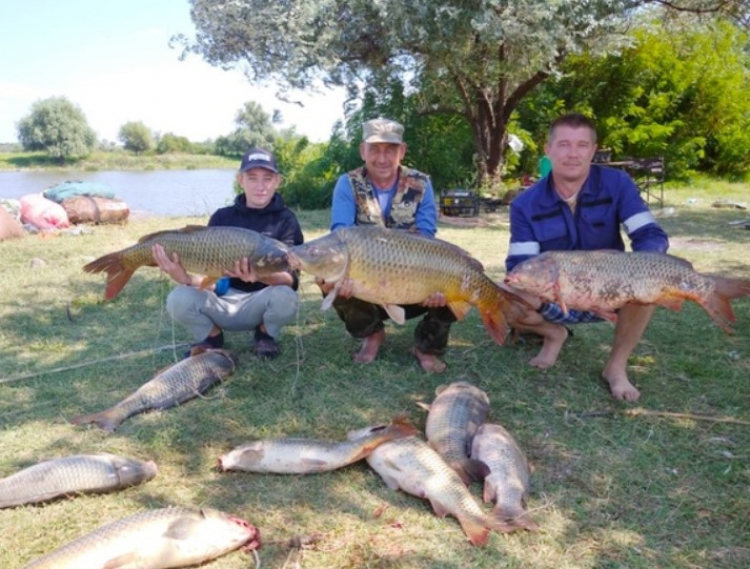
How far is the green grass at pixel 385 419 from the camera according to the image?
2.25m

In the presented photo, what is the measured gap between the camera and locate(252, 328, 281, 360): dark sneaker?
3.98 meters

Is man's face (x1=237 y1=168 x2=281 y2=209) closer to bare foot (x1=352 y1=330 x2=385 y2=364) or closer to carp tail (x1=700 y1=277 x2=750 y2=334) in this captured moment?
bare foot (x1=352 y1=330 x2=385 y2=364)

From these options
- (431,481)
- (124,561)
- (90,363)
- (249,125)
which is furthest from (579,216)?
(249,125)

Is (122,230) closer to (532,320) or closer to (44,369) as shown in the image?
(44,369)

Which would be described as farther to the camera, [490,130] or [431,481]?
[490,130]

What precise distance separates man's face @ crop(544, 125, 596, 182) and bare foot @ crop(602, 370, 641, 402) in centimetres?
107

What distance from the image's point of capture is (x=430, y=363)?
3852 millimetres

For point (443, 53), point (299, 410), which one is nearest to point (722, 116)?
point (443, 53)

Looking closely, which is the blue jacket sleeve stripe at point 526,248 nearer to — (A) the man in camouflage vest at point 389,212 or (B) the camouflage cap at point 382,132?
(A) the man in camouflage vest at point 389,212

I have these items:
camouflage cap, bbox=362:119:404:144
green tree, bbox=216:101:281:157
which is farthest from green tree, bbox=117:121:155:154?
camouflage cap, bbox=362:119:404:144

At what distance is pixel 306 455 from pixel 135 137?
63.4m

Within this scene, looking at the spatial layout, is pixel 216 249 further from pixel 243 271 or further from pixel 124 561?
pixel 124 561

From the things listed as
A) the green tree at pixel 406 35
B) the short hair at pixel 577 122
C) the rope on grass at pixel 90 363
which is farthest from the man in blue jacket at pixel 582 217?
the green tree at pixel 406 35

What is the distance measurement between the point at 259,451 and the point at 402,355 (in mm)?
1537
